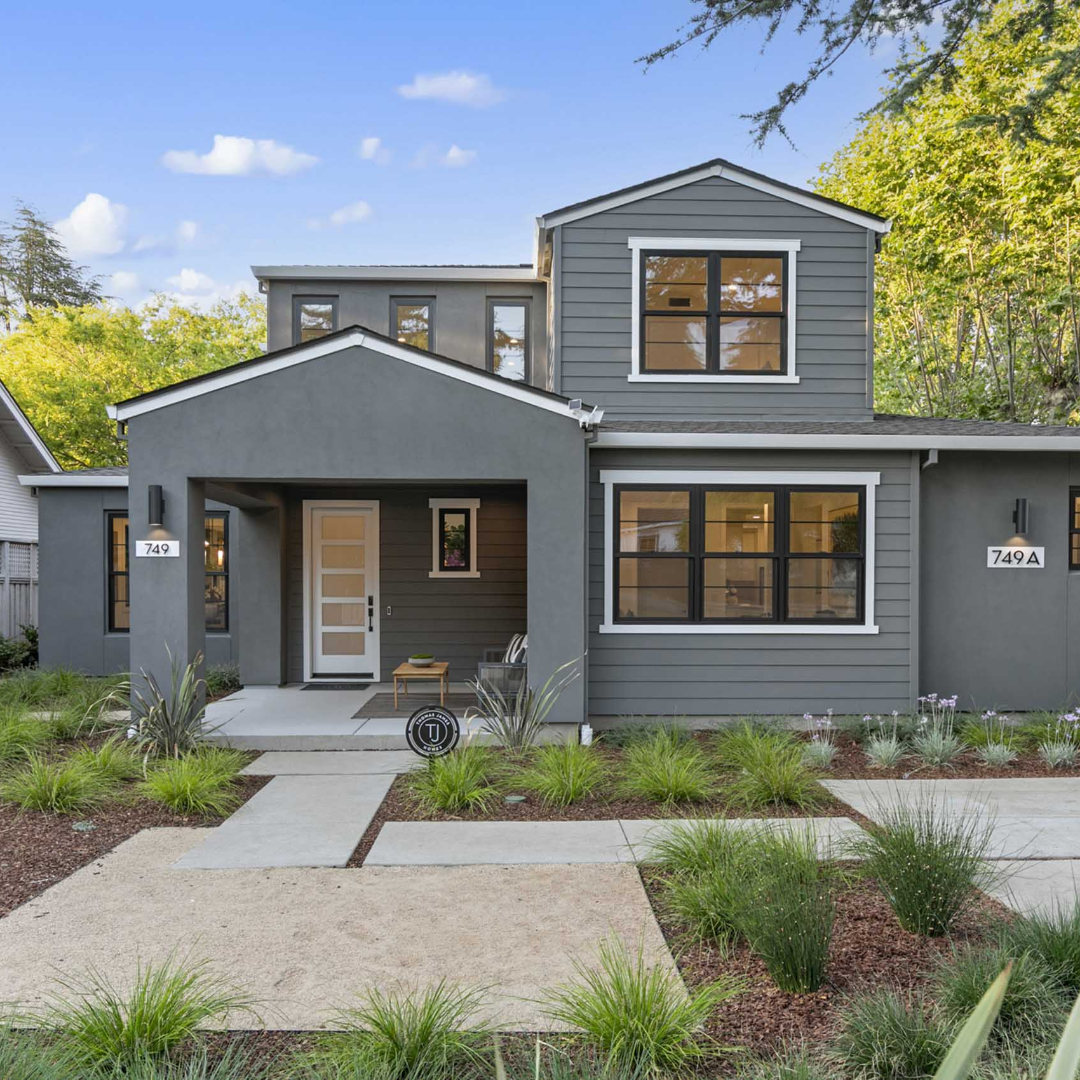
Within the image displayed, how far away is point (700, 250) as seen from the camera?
9.39 m

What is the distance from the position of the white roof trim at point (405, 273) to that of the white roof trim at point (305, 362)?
3689 mm

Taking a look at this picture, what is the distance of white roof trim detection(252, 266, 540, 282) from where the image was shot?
1099 cm

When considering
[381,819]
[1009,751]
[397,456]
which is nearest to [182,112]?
[397,456]

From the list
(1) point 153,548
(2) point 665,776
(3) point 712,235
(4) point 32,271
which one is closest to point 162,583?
(1) point 153,548

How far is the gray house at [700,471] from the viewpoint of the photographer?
25.5 feet

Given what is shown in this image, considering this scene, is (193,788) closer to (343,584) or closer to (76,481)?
(343,584)

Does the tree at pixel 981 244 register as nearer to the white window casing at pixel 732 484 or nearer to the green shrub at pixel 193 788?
the white window casing at pixel 732 484

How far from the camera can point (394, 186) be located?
25984 millimetres

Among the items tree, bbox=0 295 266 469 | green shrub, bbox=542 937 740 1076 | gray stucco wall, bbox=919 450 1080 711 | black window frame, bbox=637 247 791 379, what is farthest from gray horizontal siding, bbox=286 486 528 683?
tree, bbox=0 295 266 469

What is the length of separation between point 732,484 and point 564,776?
3890mm

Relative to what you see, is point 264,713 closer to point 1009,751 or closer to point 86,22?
point 1009,751

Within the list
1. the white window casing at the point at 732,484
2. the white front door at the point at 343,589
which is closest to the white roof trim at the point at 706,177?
the white window casing at the point at 732,484

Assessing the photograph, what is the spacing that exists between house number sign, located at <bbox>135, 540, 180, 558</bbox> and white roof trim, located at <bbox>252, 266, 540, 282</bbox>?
4.81 m

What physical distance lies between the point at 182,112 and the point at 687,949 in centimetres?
2412
